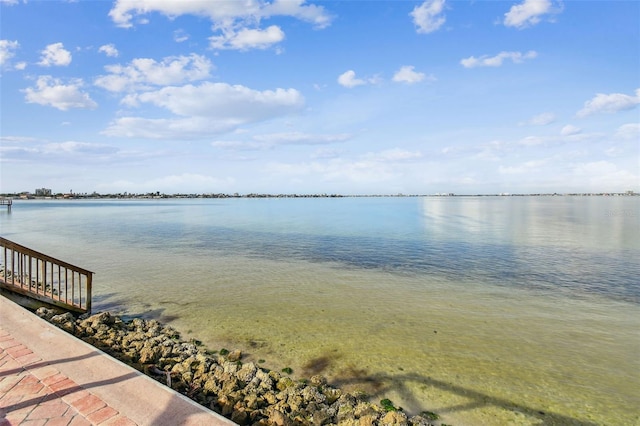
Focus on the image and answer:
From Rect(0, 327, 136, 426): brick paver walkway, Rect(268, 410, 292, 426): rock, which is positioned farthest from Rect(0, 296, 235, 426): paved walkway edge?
Rect(268, 410, 292, 426): rock

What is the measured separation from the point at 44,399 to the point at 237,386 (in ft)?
9.70

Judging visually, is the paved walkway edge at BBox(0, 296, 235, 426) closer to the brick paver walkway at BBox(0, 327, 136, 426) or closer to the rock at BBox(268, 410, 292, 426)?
the brick paver walkway at BBox(0, 327, 136, 426)

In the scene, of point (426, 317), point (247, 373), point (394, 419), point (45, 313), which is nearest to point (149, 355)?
point (247, 373)

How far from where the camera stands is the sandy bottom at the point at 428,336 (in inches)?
274

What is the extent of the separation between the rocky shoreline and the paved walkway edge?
114 cm

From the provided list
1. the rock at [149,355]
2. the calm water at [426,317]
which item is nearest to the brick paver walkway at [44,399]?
the rock at [149,355]

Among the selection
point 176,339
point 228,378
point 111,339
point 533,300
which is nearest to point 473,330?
point 533,300

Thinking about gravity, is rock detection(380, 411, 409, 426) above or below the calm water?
above

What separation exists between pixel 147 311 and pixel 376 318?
796 cm

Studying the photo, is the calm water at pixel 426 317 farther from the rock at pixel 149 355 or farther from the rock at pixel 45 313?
the rock at pixel 45 313

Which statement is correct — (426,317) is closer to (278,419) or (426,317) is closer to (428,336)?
(428,336)

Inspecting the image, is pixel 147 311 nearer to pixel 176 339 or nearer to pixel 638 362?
pixel 176 339

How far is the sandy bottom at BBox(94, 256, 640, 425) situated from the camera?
6965 millimetres

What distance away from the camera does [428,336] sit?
392 inches
